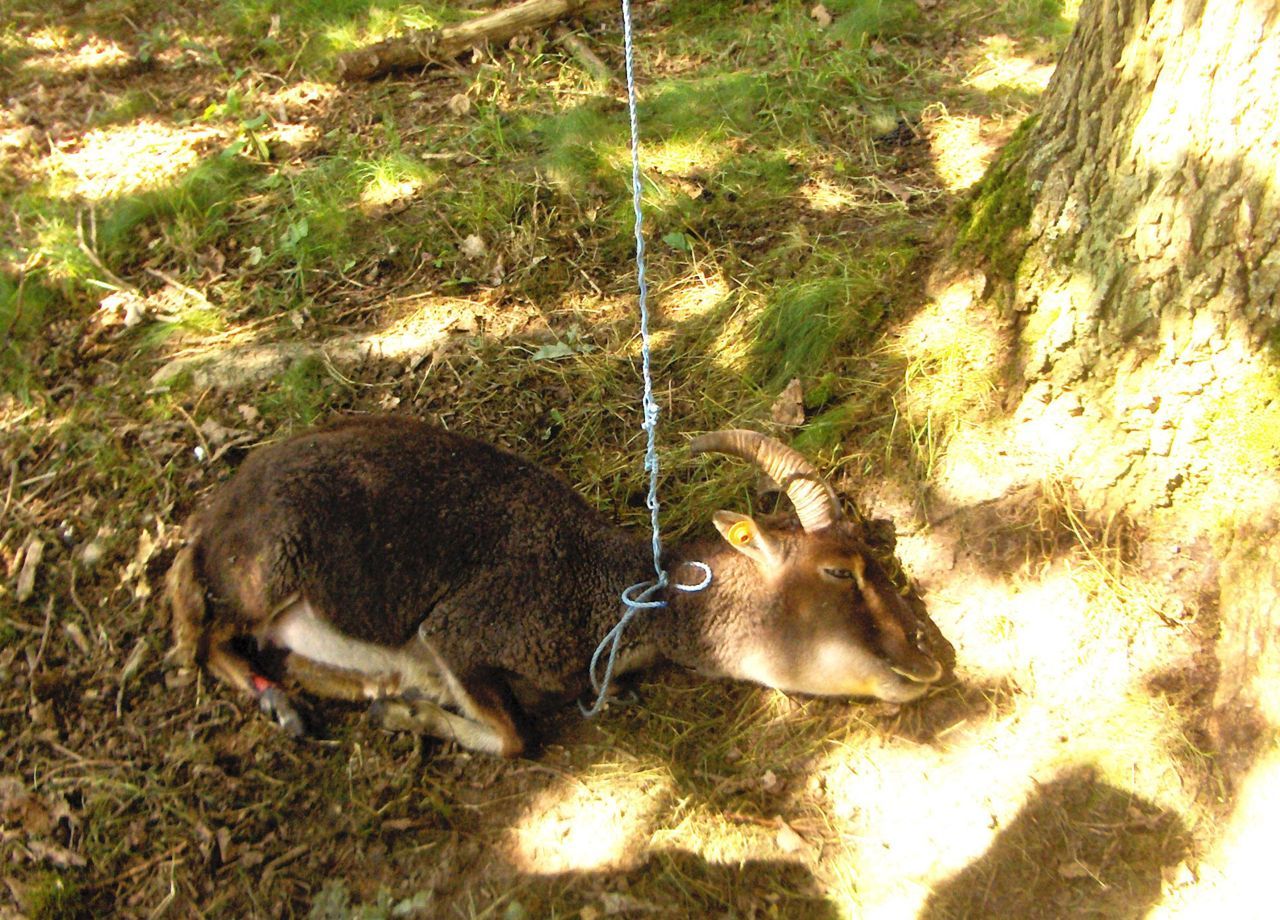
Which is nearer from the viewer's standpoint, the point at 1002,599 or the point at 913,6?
the point at 1002,599

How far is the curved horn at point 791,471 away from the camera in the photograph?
3.92 meters

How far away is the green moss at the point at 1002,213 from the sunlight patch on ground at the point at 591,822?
2.68 metres

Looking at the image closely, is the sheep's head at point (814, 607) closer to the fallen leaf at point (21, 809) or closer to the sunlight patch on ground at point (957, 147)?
the sunlight patch on ground at point (957, 147)

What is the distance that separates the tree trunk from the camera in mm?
3062

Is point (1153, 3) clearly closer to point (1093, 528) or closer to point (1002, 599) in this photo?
point (1093, 528)

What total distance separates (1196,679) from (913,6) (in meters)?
5.63

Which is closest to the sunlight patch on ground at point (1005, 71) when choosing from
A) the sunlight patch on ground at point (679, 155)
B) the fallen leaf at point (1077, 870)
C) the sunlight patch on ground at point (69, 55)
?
the sunlight patch on ground at point (679, 155)

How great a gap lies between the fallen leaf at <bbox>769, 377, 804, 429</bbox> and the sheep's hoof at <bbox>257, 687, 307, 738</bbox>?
2644mm

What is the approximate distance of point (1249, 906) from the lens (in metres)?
3.12

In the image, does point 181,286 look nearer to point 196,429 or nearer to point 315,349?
point 315,349

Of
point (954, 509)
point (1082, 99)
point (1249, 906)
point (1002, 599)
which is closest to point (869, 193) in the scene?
point (1082, 99)

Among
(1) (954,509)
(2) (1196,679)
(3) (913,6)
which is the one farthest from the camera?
(3) (913,6)

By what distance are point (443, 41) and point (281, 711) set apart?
5.29 meters

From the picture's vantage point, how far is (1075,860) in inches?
131
